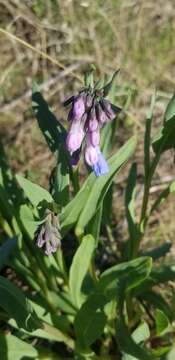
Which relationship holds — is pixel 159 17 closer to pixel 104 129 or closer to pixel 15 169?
pixel 15 169

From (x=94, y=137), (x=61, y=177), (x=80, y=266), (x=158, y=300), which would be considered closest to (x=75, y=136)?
(x=94, y=137)

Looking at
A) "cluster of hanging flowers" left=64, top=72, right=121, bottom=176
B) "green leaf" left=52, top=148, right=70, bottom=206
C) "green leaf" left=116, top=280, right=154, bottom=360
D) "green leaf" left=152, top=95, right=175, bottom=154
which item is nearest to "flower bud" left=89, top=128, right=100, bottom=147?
"cluster of hanging flowers" left=64, top=72, right=121, bottom=176

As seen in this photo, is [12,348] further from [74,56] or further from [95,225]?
[74,56]

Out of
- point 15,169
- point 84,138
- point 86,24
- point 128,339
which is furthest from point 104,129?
point 86,24

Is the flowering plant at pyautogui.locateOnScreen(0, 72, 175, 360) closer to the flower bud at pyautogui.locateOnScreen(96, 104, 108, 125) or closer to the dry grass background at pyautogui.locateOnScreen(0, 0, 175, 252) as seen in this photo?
the flower bud at pyautogui.locateOnScreen(96, 104, 108, 125)

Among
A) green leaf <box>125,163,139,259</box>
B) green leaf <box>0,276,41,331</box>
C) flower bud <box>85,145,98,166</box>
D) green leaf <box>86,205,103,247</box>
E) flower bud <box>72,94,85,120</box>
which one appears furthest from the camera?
green leaf <box>125,163,139,259</box>

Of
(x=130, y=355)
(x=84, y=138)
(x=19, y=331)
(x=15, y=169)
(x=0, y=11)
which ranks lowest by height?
(x=130, y=355)
